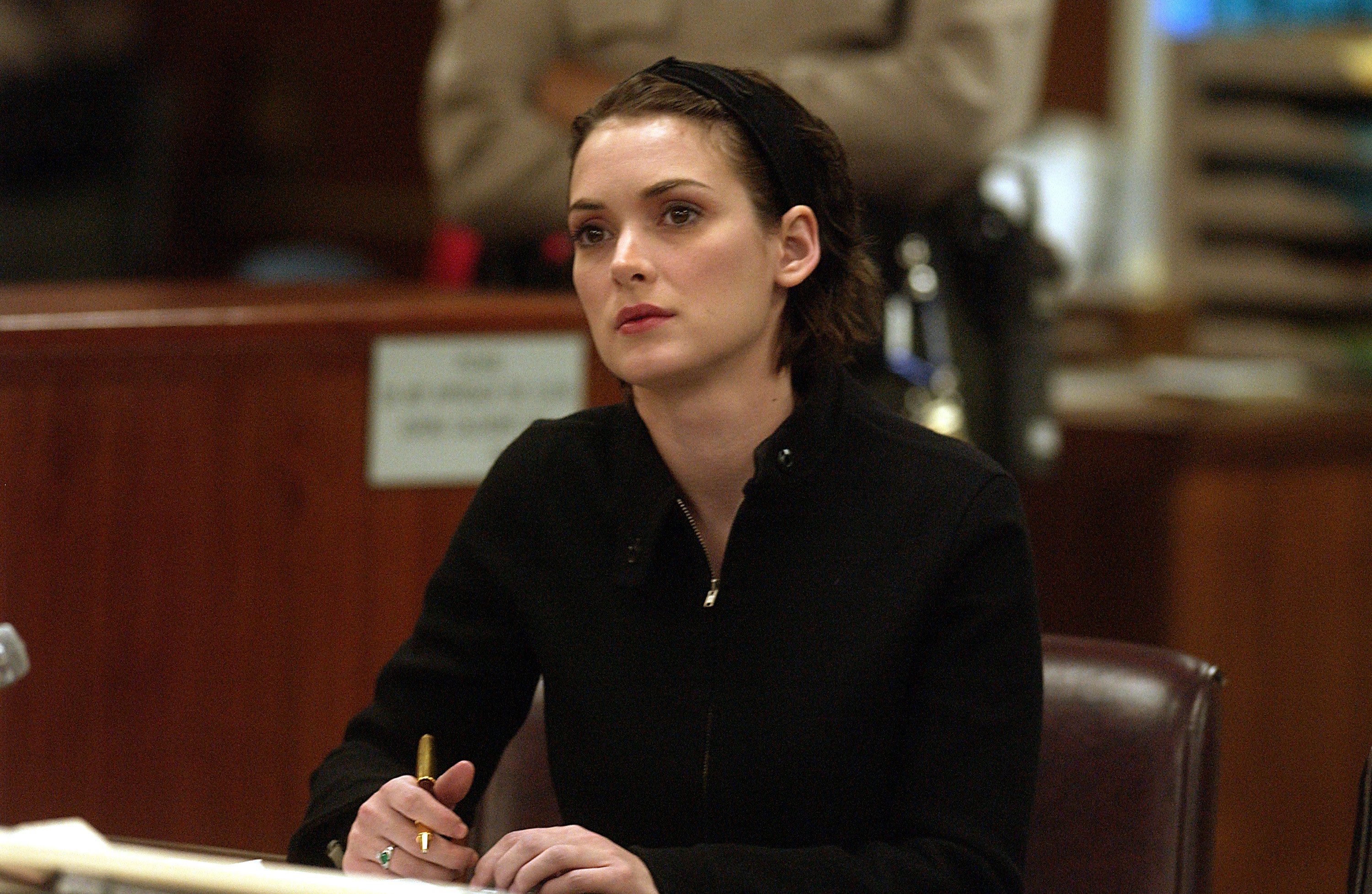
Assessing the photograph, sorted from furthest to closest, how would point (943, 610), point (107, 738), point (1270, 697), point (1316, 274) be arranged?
point (1316, 274) → point (1270, 697) → point (107, 738) → point (943, 610)

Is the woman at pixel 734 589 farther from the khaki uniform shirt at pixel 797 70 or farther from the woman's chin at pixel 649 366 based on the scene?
the khaki uniform shirt at pixel 797 70

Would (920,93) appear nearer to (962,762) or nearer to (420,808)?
(962,762)

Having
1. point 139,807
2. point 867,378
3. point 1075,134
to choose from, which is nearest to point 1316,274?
point 1075,134

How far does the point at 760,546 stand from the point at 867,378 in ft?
2.78

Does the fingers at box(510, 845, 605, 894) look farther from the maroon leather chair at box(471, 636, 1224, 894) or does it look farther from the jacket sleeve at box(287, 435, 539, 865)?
the maroon leather chair at box(471, 636, 1224, 894)

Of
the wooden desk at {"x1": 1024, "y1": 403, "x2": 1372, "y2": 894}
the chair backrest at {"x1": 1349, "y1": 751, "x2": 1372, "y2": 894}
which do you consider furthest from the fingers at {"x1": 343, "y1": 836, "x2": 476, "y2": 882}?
the wooden desk at {"x1": 1024, "y1": 403, "x2": 1372, "y2": 894}

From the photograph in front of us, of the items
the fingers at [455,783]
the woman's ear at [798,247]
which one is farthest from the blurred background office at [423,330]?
the fingers at [455,783]

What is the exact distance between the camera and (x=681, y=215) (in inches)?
47.9

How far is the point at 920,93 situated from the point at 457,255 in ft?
2.38

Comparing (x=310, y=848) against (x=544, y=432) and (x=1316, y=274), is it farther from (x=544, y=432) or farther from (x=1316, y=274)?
(x=1316, y=274)

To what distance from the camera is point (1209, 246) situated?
18.1ft

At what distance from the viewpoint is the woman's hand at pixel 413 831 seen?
1.12 meters

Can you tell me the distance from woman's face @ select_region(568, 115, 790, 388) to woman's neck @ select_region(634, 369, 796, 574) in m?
0.04

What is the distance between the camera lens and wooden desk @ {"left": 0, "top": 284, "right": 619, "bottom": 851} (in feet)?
6.29
